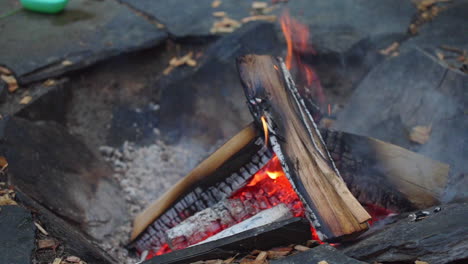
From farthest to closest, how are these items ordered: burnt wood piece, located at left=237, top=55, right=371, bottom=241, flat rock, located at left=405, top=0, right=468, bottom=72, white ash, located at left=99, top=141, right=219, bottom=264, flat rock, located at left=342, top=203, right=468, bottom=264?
flat rock, located at left=405, top=0, right=468, bottom=72, white ash, located at left=99, top=141, right=219, bottom=264, burnt wood piece, located at left=237, top=55, right=371, bottom=241, flat rock, located at left=342, top=203, right=468, bottom=264

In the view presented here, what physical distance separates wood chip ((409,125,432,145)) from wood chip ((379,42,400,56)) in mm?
943

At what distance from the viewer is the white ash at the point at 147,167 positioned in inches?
141

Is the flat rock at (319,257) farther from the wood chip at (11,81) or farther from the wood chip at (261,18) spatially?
the wood chip at (261,18)

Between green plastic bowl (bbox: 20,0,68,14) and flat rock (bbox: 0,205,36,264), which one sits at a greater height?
green plastic bowl (bbox: 20,0,68,14)

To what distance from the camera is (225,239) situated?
2336 millimetres

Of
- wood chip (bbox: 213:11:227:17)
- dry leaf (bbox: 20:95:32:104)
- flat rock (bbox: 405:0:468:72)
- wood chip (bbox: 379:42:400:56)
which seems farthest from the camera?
wood chip (bbox: 213:11:227:17)

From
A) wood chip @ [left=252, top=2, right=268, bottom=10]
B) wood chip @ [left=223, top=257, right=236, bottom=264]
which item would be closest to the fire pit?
wood chip @ [left=223, top=257, right=236, bottom=264]

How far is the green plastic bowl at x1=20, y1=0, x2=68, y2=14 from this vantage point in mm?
4383

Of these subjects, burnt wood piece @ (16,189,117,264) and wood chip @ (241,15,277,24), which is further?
wood chip @ (241,15,277,24)

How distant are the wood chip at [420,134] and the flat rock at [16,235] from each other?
244 centimetres

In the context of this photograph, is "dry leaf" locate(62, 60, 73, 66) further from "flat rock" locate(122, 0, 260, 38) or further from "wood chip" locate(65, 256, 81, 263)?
"wood chip" locate(65, 256, 81, 263)

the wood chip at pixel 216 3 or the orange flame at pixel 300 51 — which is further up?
the wood chip at pixel 216 3

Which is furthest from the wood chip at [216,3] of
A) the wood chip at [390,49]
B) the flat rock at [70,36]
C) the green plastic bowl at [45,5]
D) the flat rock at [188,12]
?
the wood chip at [390,49]

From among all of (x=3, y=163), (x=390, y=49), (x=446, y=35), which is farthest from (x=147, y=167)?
(x=446, y=35)
